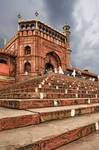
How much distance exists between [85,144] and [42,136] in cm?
70

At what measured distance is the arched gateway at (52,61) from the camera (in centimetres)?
2996

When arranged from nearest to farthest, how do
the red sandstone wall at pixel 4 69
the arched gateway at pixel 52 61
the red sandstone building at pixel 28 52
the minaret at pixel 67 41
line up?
the red sandstone wall at pixel 4 69 → the red sandstone building at pixel 28 52 → the arched gateway at pixel 52 61 → the minaret at pixel 67 41

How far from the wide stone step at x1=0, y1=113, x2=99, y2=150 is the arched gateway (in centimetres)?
2646

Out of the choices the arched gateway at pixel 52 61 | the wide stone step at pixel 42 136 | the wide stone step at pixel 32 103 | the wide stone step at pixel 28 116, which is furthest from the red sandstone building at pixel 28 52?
the wide stone step at pixel 42 136

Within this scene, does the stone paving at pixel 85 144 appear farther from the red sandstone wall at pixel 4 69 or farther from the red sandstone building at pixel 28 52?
the red sandstone wall at pixel 4 69

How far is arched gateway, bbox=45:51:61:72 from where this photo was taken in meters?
30.0

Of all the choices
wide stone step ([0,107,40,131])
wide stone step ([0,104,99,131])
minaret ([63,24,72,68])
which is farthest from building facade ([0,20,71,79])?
wide stone step ([0,107,40,131])

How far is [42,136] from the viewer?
254 cm

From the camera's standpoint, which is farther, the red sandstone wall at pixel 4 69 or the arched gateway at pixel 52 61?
the arched gateway at pixel 52 61

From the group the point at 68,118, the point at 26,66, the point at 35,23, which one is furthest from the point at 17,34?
the point at 68,118

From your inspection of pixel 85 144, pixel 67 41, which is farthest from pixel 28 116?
pixel 67 41

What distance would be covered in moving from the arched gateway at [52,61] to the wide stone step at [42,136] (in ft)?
86.8

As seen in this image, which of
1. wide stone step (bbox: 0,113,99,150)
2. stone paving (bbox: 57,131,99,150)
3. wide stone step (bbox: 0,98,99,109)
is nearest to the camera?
wide stone step (bbox: 0,113,99,150)

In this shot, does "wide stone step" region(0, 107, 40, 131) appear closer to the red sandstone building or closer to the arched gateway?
the red sandstone building
